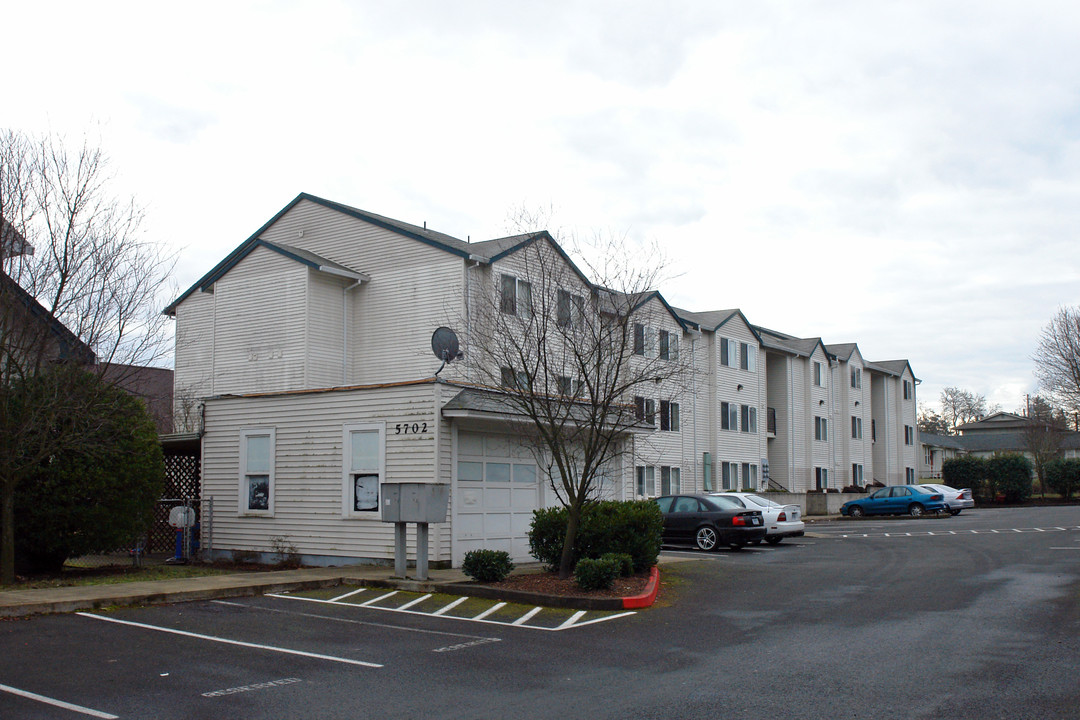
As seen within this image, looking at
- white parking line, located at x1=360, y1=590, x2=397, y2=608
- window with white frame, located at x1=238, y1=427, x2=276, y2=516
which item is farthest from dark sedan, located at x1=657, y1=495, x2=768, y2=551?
white parking line, located at x1=360, y1=590, x2=397, y2=608

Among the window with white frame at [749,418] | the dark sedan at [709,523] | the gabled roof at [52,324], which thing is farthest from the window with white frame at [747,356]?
the gabled roof at [52,324]

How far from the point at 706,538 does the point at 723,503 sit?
1031 mm

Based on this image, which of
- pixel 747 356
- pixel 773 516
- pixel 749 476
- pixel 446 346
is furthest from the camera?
pixel 747 356

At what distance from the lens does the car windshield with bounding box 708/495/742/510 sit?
22703mm

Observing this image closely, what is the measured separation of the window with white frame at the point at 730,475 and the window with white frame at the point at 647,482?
592cm

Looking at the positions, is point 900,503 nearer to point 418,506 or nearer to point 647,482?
point 647,482

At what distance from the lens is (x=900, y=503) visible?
131 ft

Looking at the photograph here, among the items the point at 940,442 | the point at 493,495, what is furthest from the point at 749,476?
the point at 940,442

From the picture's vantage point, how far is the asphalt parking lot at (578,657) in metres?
7.27

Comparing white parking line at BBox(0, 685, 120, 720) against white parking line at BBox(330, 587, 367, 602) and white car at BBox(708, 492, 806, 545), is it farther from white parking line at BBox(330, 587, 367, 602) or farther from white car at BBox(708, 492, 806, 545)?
white car at BBox(708, 492, 806, 545)

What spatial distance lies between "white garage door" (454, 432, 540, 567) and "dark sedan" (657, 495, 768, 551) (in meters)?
4.62

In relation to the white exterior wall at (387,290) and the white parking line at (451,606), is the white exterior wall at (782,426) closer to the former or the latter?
the white exterior wall at (387,290)

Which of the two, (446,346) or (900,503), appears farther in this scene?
(900,503)

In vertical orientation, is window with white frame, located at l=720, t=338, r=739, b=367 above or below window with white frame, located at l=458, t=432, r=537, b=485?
above
